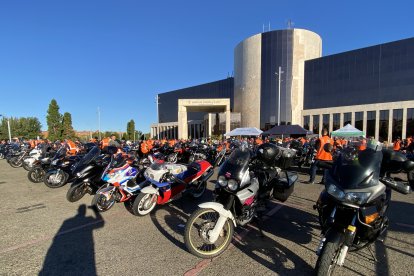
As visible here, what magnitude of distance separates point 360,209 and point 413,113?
46.3 meters

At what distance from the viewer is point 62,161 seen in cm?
796

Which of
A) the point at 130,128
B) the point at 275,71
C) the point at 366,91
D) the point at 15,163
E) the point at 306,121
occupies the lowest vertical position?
the point at 15,163

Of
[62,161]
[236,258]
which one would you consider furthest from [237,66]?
[236,258]

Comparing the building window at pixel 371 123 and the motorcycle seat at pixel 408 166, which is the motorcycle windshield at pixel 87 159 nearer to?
the motorcycle seat at pixel 408 166

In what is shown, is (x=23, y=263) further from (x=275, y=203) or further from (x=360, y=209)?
(x=275, y=203)

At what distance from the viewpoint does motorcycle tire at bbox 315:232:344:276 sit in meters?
2.42

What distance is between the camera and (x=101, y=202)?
5.02 metres

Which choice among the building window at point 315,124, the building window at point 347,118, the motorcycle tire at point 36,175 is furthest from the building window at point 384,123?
the motorcycle tire at point 36,175

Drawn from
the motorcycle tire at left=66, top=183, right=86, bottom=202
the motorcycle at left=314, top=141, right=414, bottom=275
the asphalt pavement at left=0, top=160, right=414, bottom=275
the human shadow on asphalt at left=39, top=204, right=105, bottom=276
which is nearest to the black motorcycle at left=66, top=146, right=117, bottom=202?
the motorcycle tire at left=66, top=183, right=86, bottom=202

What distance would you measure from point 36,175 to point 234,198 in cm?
826

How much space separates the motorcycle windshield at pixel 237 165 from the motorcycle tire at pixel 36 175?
792cm

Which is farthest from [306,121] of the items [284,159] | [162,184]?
[162,184]

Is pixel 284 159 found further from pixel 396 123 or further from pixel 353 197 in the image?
pixel 396 123

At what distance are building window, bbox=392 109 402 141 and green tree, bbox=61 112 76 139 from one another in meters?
63.0
